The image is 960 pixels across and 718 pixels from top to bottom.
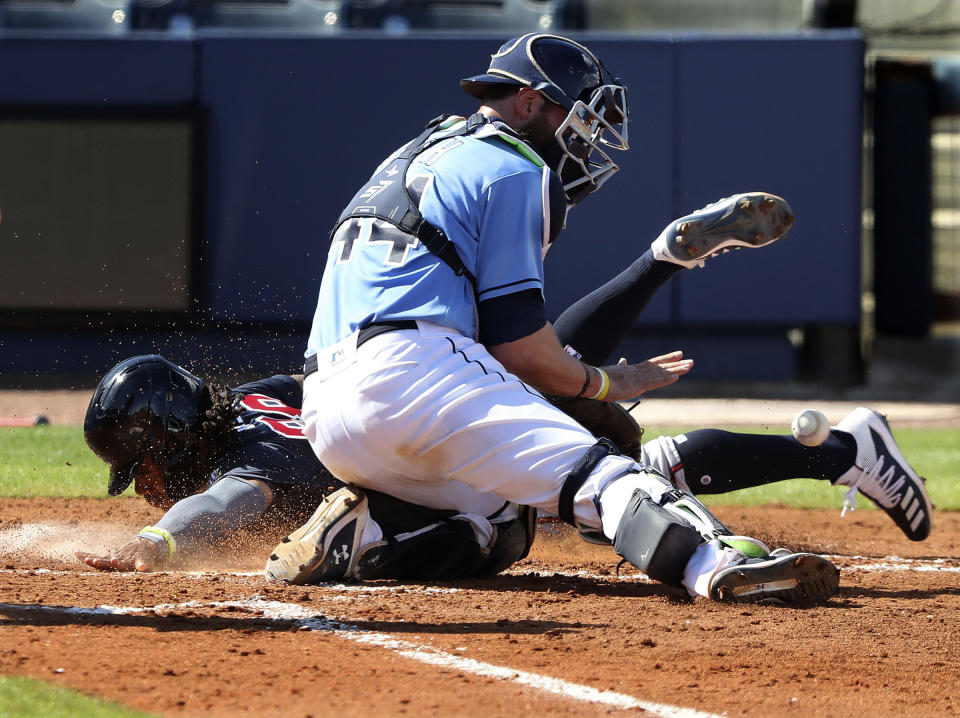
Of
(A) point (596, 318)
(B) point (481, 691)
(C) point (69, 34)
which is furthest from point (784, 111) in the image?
(B) point (481, 691)

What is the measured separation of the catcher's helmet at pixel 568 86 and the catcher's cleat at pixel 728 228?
0.42m

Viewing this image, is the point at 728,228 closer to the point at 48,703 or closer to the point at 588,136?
the point at 588,136

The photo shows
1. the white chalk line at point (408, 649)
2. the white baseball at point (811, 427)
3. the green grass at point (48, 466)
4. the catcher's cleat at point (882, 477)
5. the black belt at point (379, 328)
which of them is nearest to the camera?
the white chalk line at point (408, 649)

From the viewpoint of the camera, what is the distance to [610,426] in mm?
4246

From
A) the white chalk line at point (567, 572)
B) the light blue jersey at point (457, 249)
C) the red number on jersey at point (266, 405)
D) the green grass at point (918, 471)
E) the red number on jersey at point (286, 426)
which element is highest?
the light blue jersey at point (457, 249)

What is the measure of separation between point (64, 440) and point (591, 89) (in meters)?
4.54

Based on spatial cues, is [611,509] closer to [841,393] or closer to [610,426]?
[610,426]

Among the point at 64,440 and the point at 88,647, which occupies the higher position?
the point at 88,647

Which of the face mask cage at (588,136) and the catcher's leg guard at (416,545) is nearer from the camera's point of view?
the catcher's leg guard at (416,545)

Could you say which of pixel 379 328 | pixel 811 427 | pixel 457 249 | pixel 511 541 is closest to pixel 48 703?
pixel 379 328

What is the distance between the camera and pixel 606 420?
423 cm

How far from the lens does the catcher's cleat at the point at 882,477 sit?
4344 millimetres

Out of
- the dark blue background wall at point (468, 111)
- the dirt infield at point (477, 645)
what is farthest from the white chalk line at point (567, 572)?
the dark blue background wall at point (468, 111)

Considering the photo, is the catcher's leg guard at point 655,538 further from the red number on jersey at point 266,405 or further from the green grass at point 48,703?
the red number on jersey at point 266,405
